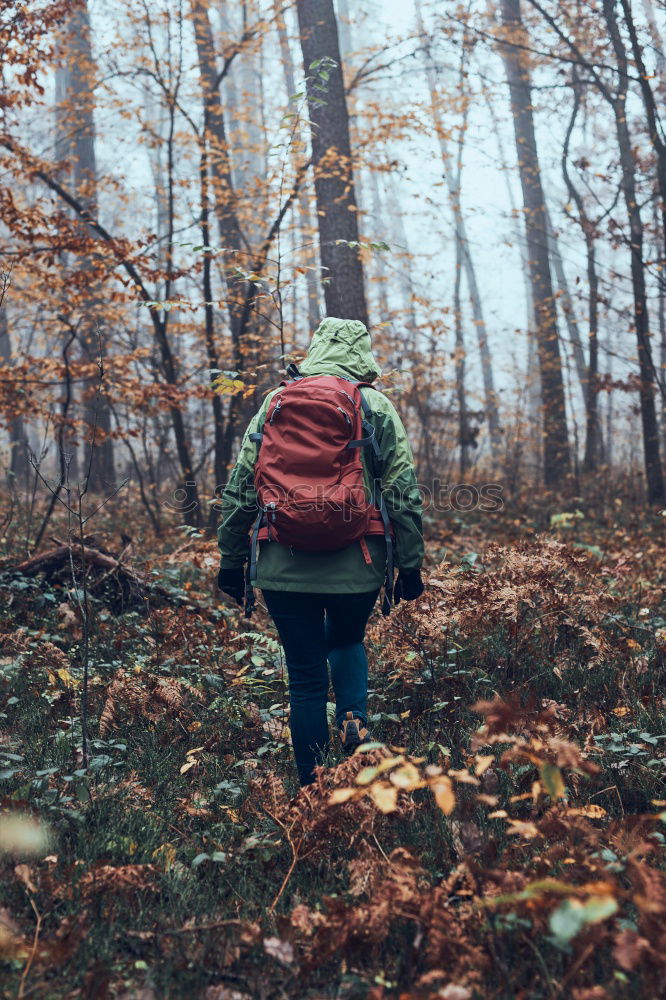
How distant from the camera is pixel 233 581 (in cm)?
346

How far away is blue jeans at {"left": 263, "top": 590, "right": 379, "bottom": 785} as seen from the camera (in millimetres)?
3016

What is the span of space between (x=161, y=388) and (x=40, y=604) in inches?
122

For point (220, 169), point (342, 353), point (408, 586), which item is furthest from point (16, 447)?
point (408, 586)

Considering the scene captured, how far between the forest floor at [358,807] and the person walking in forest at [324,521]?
44 centimetres

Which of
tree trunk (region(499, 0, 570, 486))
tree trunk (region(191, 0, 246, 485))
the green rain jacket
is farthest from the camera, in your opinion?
tree trunk (region(499, 0, 570, 486))

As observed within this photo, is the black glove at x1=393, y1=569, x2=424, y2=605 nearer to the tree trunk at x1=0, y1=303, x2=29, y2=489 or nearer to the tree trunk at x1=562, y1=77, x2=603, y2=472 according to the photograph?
the tree trunk at x1=562, y1=77, x2=603, y2=472

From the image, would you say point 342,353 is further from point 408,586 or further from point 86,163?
point 86,163

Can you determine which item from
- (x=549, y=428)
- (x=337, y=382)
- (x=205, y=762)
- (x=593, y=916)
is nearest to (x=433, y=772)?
(x=593, y=916)

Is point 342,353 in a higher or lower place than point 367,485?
higher

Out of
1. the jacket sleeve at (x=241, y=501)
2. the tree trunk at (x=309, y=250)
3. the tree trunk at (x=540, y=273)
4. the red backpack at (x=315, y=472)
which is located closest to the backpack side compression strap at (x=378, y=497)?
the red backpack at (x=315, y=472)

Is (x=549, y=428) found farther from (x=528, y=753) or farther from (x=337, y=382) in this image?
(x=528, y=753)

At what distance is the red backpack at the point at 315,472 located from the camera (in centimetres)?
282

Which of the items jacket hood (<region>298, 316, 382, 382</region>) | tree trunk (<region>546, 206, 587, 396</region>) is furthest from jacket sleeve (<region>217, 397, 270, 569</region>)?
tree trunk (<region>546, 206, 587, 396</region>)

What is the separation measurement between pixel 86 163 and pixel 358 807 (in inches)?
598
